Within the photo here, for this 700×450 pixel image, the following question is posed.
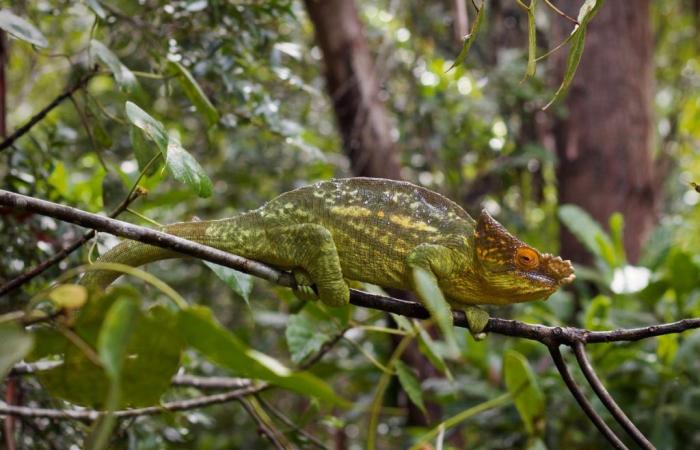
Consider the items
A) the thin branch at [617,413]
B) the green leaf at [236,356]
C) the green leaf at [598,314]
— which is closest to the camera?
the green leaf at [236,356]

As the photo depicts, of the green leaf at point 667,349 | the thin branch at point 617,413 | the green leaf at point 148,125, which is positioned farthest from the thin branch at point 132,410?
the green leaf at point 667,349

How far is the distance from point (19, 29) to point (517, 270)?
119cm

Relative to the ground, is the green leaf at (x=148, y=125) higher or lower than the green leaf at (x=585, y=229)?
lower

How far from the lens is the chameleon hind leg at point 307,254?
1561mm

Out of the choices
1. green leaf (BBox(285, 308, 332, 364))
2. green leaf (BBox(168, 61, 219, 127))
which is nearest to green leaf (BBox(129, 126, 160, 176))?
green leaf (BBox(168, 61, 219, 127))

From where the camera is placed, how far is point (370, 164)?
3.26 metres

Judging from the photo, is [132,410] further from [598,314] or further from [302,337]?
[598,314]

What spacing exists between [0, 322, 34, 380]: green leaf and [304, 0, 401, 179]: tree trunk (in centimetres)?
252

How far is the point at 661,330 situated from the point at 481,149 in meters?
2.79

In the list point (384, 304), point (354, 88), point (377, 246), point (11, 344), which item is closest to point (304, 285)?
point (377, 246)

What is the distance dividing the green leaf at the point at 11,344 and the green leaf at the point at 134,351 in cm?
11

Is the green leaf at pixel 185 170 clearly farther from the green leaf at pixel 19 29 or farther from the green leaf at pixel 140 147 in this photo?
the green leaf at pixel 19 29

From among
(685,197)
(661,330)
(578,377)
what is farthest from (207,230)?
(685,197)

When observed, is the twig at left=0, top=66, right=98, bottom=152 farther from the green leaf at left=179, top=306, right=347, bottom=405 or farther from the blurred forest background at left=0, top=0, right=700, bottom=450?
the green leaf at left=179, top=306, right=347, bottom=405
